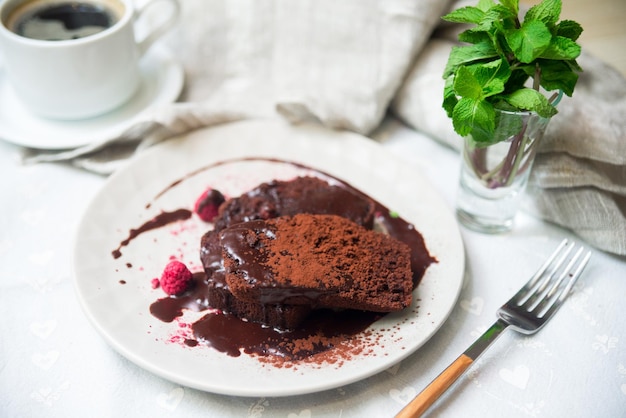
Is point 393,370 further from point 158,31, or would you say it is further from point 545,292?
point 158,31

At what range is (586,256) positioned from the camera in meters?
1.87

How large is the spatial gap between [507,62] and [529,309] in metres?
0.68

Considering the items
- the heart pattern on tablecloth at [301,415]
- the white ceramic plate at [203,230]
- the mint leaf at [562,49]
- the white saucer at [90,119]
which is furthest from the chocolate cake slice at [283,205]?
the mint leaf at [562,49]

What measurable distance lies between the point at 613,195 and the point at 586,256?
0.24 m

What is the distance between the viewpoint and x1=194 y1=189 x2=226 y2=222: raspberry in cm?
198

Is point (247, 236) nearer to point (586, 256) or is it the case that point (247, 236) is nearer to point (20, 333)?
point (20, 333)

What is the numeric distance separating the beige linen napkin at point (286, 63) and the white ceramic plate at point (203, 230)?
3.6 inches

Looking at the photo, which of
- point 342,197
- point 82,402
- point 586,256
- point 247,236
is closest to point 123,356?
point 82,402

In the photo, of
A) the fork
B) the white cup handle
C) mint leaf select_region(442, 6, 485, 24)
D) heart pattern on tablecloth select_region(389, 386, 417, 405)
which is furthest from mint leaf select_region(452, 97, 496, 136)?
the white cup handle

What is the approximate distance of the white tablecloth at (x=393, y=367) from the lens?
1.52 m

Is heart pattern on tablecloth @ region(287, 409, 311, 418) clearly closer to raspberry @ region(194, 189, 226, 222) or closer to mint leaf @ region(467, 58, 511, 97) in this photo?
raspberry @ region(194, 189, 226, 222)

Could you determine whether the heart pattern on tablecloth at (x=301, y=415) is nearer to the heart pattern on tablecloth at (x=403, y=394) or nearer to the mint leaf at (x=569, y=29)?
the heart pattern on tablecloth at (x=403, y=394)

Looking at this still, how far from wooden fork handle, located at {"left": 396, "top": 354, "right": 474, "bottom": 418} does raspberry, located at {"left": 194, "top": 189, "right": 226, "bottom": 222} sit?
0.88 meters

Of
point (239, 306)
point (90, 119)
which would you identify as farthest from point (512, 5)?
point (90, 119)
